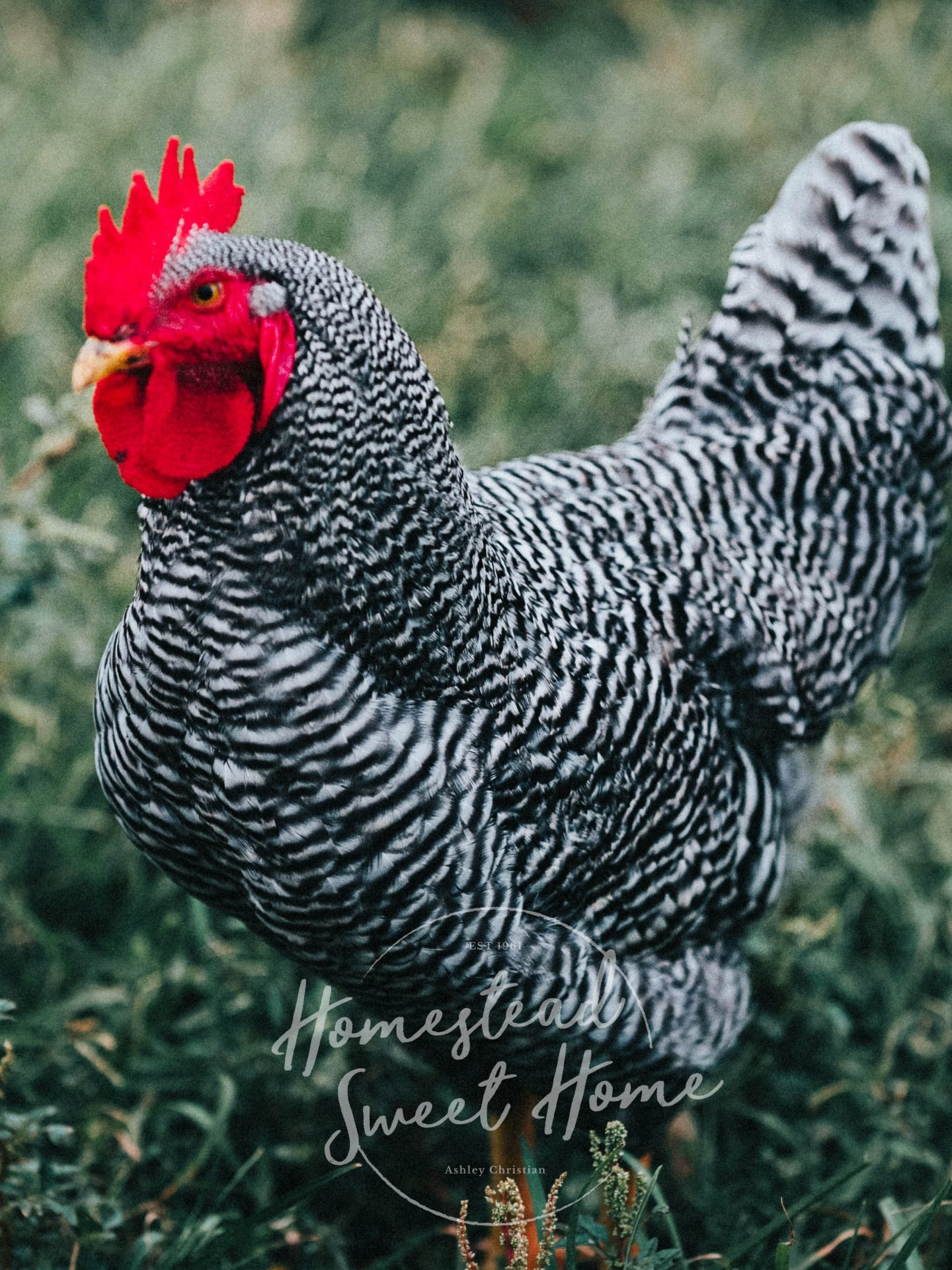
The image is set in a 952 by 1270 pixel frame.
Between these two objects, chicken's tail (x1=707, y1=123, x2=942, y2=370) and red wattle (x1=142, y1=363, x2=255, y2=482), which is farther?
chicken's tail (x1=707, y1=123, x2=942, y2=370)

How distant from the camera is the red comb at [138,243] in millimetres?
1801

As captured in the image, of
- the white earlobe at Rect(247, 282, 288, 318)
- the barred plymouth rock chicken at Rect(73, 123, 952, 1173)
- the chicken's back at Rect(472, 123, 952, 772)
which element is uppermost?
the chicken's back at Rect(472, 123, 952, 772)

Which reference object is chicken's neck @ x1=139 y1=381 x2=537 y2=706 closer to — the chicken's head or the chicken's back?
the chicken's head

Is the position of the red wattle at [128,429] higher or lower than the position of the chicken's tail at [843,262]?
lower

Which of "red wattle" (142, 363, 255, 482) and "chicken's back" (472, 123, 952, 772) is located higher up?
"chicken's back" (472, 123, 952, 772)

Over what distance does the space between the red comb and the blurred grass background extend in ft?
2.83

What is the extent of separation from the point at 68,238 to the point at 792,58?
185 inches

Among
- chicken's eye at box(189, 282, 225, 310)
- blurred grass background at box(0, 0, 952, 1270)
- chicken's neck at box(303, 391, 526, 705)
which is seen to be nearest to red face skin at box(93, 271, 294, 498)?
chicken's eye at box(189, 282, 225, 310)

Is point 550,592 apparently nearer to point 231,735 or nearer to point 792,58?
point 231,735

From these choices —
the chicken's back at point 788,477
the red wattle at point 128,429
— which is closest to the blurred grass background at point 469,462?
the chicken's back at point 788,477

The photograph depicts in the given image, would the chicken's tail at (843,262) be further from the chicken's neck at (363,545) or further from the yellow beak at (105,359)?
the yellow beak at (105,359)

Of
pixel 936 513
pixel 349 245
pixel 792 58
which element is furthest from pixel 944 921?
pixel 792 58

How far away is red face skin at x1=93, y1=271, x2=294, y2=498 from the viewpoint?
1.78m

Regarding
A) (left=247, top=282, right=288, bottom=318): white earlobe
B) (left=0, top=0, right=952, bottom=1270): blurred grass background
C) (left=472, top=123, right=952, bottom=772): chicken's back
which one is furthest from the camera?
(left=0, top=0, right=952, bottom=1270): blurred grass background
